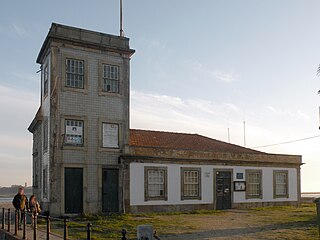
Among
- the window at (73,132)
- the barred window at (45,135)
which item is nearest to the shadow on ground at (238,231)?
the window at (73,132)

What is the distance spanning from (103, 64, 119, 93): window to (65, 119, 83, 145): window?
7.37 feet

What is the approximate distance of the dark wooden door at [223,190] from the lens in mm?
25109

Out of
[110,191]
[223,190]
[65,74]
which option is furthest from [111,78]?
[223,190]

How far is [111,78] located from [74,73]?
74.5 inches

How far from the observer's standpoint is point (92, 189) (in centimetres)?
2117

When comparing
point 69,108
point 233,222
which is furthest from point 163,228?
point 69,108

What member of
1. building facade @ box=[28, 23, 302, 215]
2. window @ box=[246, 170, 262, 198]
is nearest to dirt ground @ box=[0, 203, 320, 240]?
building facade @ box=[28, 23, 302, 215]

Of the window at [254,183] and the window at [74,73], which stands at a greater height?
the window at [74,73]

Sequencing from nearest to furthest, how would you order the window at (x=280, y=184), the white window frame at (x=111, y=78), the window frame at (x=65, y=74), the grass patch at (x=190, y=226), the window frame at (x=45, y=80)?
the grass patch at (x=190, y=226) < the window frame at (x=65, y=74) < the window frame at (x=45, y=80) < the white window frame at (x=111, y=78) < the window at (x=280, y=184)

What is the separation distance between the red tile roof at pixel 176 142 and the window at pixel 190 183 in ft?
4.80

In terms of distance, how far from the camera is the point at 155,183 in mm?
22922

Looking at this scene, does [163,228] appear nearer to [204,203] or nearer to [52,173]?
[52,173]

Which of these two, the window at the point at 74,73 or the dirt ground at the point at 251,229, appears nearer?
the dirt ground at the point at 251,229

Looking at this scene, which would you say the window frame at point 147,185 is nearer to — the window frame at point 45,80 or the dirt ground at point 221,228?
the dirt ground at point 221,228
